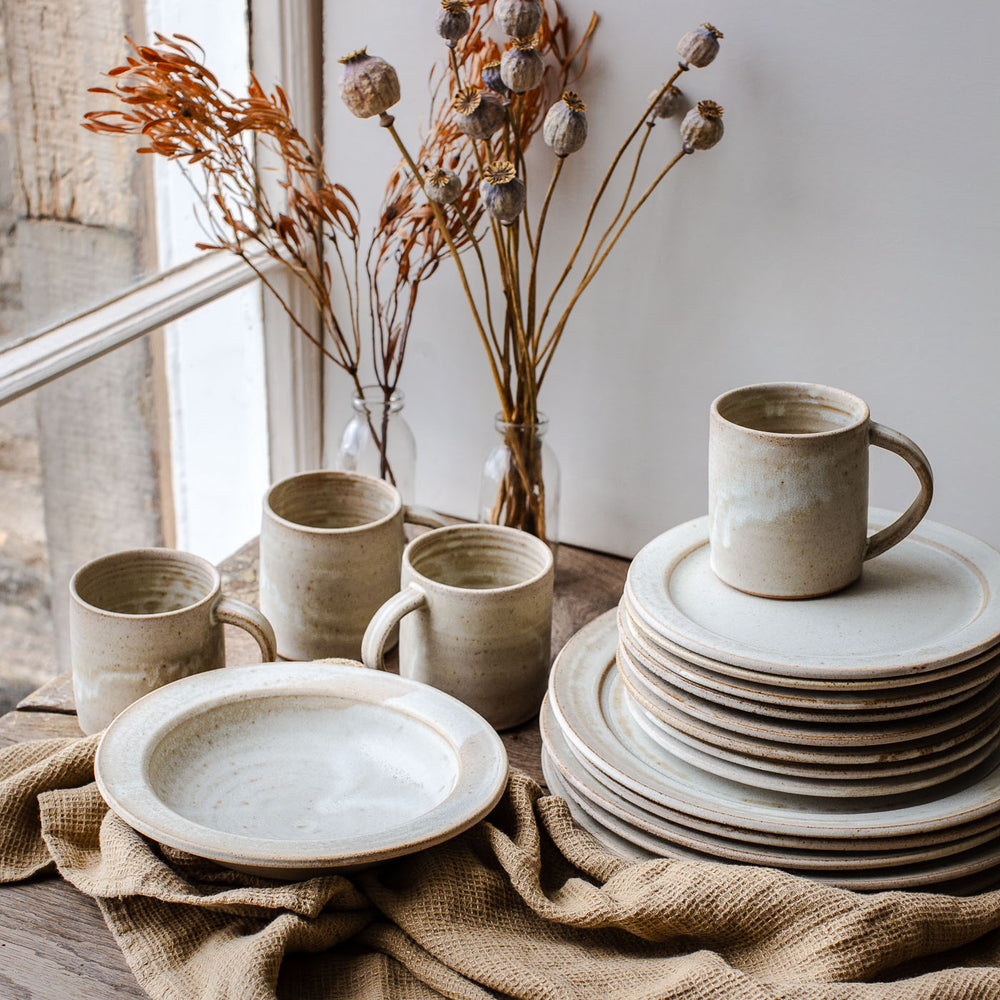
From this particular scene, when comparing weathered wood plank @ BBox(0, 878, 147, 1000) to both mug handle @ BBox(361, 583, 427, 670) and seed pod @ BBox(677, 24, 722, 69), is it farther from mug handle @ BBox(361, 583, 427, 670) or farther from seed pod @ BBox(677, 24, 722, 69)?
seed pod @ BBox(677, 24, 722, 69)

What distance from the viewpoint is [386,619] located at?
783 millimetres

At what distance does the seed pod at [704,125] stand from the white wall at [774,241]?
0.24ft

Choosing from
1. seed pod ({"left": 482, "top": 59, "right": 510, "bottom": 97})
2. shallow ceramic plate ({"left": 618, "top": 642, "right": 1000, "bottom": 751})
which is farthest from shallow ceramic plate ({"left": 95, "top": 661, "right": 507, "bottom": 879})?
seed pod ({"left": 482, "top": 59, "right": 510, "bottom": 97})

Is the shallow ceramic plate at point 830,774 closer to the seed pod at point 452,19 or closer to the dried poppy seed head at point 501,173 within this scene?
the dried poppy seed head at point 501,173

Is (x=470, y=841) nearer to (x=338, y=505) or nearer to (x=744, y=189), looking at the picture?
(x=338, y=505)

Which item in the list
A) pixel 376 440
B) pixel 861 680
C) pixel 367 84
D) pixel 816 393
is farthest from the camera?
pixel 376 440

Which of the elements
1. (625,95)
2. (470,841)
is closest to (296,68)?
(625,95)

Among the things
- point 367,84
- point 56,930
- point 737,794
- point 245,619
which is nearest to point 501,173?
point 367,84

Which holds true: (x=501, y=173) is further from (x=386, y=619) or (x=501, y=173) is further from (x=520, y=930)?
(x=520, y=930)

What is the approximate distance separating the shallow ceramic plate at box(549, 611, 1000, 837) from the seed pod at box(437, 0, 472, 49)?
1.67 ft

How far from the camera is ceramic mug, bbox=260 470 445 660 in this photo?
86 cm

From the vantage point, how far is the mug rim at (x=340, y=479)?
86cm

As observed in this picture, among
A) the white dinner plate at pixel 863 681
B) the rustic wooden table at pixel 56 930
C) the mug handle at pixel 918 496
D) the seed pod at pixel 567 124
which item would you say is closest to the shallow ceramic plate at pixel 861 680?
the white dinner plate at pixel 863 681

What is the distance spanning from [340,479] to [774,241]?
0.44 m
